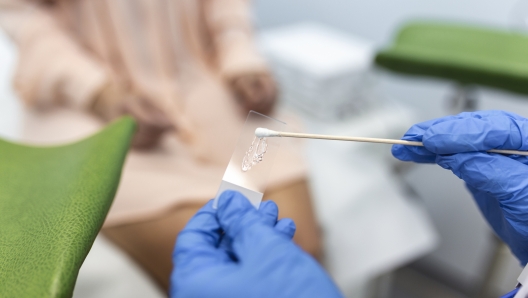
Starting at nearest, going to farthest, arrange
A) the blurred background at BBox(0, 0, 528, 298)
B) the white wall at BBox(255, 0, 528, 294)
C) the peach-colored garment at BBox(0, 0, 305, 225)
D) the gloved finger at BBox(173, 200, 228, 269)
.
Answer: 1. the gloved finger at BBox(173, 200, 228, 269)
2. the peach-colored garment at BBox(0, 0, 305, 225)
3. the blurred background at BBox(0, 0, 528, 298)
4. the white wall at BBox(255, 0, 528, 294)

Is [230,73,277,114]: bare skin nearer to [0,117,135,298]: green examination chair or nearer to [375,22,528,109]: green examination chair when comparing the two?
[375,22,528,109]: green examination chair

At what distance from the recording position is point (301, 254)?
0.44m

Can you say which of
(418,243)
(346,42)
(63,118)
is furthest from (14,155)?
(346,42)

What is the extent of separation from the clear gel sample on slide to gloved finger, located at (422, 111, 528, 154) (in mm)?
193

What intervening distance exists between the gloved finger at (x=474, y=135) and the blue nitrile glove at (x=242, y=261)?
0.68 feet

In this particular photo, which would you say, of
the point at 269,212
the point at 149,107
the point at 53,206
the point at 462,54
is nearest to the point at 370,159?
the point at 462,54

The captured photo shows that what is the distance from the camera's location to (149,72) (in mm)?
1129

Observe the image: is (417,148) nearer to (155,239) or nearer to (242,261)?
(242,261)

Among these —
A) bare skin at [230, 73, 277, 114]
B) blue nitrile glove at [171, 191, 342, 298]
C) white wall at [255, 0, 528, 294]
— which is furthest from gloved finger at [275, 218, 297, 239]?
white wall at [255, 0, 528, 294]

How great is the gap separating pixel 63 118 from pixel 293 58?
0.68 metres

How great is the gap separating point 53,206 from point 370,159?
0.91 metres

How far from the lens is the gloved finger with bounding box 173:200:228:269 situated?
0.45 m

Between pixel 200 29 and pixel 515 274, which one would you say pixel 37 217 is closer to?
pixel 200 29

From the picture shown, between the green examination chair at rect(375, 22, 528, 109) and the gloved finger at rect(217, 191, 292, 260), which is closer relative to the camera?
the gloved finger at rect(217, 191, 292, 260)
